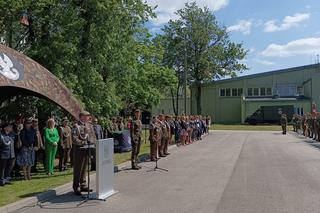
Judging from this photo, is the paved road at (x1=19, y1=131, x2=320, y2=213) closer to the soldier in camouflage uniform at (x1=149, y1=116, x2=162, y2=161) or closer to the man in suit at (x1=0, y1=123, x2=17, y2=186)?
the soldier in camouflage uniform at (x1=149, y1=116, x2=162, y2=161)

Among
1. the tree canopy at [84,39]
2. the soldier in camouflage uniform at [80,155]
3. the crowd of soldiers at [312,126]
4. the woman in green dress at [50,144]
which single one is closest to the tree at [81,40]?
the tree canopy at [84,39]

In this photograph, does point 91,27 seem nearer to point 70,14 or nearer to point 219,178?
point 70,14

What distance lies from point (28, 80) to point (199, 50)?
221 ft

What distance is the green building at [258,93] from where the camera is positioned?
70.3 m

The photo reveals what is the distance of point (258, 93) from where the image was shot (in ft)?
256

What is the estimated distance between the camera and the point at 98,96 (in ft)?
78.0

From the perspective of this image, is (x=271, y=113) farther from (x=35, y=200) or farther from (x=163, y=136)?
(x=35, y=200)

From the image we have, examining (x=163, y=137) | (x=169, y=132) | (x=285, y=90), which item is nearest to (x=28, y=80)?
(x=163, y=137)

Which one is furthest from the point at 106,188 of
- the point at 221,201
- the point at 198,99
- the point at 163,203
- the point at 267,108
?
the point at 198,99

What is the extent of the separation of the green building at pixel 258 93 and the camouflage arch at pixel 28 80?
191 ft

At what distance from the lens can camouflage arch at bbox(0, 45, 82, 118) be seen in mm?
12377

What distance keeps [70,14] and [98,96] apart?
4.13 metres

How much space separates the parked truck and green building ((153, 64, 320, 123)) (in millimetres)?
3287

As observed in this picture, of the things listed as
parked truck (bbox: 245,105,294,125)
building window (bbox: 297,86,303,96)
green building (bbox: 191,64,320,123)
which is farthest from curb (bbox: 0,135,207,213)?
building window (bbox: 297,86,303,96)
